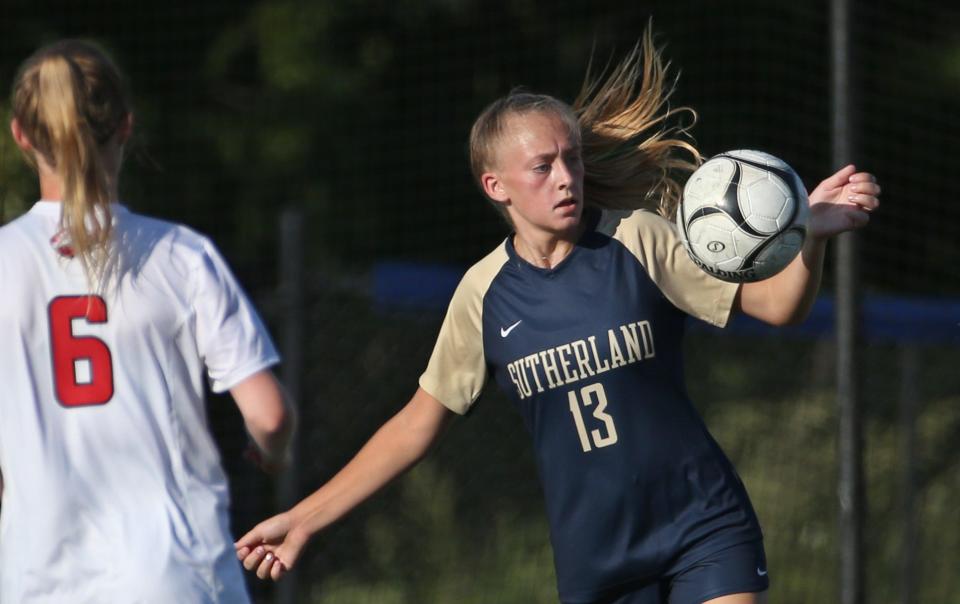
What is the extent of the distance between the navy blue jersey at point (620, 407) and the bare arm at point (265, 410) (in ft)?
2.73

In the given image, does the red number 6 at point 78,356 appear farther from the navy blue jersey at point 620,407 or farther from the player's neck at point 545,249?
the player's neck at point 545,249

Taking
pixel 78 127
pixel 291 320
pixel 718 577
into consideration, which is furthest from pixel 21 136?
pixel 291 320

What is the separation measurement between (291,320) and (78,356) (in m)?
3.50

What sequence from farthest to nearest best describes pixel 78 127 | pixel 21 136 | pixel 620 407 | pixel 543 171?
pixel 543 171
pixel 620 407
pixel 21 136
pixel 78 127

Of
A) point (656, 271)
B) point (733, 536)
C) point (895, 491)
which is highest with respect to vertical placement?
point (656, 271)

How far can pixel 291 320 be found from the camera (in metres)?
6.60

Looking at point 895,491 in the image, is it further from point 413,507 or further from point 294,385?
point 294,385

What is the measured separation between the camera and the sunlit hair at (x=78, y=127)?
122 inches

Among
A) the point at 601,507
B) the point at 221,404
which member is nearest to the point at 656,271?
the point at 601,507

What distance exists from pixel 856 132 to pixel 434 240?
17.8 ft

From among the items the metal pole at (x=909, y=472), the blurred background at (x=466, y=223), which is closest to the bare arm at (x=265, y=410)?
the blurred background at (x=466, y=223)

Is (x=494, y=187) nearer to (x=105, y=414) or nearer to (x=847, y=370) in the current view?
(x=105, y=414)

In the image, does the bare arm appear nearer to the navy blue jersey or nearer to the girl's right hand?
the girl's right hand

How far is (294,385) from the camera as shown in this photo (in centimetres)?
654
